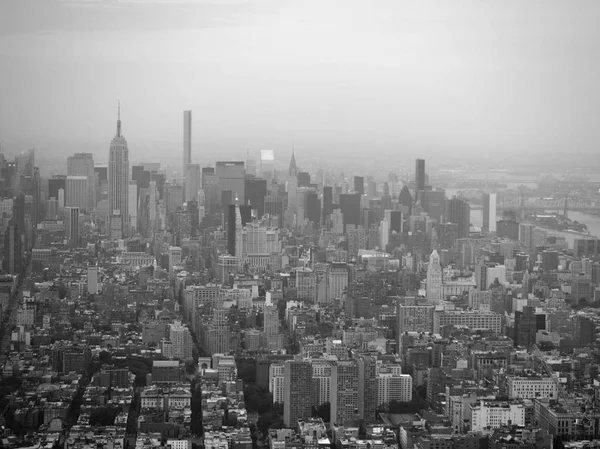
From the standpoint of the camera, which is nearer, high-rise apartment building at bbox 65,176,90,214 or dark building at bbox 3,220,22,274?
dark building at bbox 3,220,22,274

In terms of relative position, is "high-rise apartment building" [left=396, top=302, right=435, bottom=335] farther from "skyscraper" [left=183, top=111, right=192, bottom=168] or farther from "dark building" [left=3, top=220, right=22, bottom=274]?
"dark building" [left=3, top=220, right=22, bottom=274]

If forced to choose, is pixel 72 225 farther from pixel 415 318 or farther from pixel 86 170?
pixel 415 318

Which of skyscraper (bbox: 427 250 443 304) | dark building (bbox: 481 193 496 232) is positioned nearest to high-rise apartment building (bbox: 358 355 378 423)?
skyscraper (bbox: 427 250 443 304)

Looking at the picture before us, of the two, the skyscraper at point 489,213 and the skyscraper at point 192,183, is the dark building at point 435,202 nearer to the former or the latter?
the skyscraper at point 489,213

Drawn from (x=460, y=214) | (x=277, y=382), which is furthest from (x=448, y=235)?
(x=277, y=382)

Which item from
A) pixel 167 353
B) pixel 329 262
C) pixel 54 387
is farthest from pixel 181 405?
pixel 329 262

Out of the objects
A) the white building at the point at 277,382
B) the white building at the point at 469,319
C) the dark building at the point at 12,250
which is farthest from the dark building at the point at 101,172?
the white building at the point at 277,382
